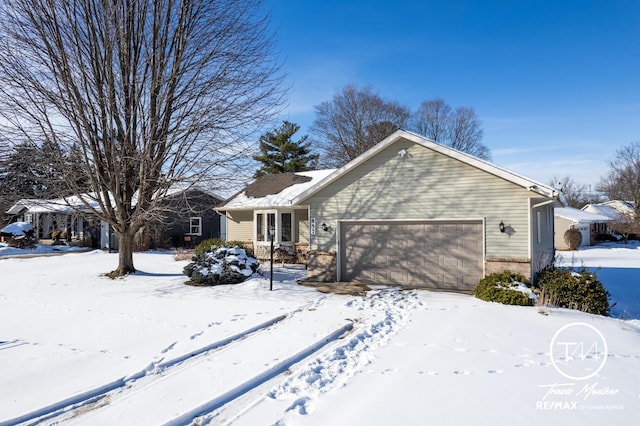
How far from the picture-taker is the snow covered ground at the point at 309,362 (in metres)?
4.07

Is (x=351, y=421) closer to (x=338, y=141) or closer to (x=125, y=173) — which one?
(x=125, y=173)

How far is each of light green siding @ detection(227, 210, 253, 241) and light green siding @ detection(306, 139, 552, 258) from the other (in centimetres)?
719

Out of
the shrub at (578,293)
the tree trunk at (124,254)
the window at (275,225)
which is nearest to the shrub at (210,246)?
the window at (275,225)

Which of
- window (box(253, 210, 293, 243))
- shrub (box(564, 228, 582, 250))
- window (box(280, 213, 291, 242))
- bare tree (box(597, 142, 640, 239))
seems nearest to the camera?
window (box(253, 210, 293, 243))

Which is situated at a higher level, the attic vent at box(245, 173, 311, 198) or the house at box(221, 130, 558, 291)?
the attic vent at box(245, 173, 311, 198)

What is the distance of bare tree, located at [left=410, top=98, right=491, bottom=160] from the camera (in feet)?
121

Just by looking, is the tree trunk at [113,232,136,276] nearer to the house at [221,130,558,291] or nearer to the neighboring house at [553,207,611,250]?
the house at [221,130,558,291]

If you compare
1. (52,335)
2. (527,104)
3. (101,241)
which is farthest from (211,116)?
(101,241)

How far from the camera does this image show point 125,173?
12648 millimetres

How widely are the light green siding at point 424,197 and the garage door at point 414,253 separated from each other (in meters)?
0.34

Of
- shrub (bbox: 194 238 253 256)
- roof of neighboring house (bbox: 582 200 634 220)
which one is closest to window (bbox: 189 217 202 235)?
shrub (bbox: 194 238 253 256)

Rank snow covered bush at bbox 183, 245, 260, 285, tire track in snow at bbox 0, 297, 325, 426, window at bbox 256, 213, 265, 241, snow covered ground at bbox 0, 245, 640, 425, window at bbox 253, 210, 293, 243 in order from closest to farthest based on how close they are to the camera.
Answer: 1. tire track in snow at bbox 0, 297, 325, 426
2. snow covered ground at bbox 0, 245, 640, 425
3. snow covered bush at bbox 183, 245, 260, 285
4. window at bbox 253, 210, 293, 243
5. window at bbox 256, 213, 265, 241

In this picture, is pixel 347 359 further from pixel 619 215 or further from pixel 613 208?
pixel 613 208

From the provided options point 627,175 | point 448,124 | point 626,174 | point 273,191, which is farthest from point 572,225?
point 273,191
